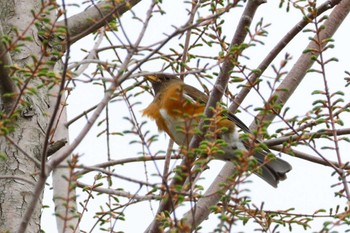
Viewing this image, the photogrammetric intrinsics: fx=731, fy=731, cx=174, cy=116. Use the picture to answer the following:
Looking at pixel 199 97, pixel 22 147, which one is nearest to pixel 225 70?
Result: pixel 22 147

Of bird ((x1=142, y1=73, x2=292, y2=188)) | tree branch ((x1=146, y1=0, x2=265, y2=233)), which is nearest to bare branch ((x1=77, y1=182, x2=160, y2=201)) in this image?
tree branch ((x1=146, y1=0, x2=265, y2=233))

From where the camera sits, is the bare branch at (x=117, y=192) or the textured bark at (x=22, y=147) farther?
the textured bark at (x=22, y=147)

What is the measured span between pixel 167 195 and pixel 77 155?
0.41m

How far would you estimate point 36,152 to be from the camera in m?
3.84

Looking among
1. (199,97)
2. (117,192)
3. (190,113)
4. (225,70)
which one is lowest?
(117,192)

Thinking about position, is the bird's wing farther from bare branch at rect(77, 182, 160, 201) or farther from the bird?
bare branch at rect(77, 182, 160, 201)

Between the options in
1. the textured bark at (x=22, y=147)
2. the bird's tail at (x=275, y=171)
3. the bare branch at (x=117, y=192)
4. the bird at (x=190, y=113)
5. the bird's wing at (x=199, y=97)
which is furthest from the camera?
the bird's wing at (x=199, y=97)

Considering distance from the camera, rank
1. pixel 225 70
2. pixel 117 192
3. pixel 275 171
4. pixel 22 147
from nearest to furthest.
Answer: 1. pixel 225 70
2. pixel 117 192
3. pixel 22 147
4. pixel 275 171

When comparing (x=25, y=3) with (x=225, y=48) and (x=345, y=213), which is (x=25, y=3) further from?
(x=345, y=213)

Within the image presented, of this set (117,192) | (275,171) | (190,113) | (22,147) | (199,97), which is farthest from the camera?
(199,97)

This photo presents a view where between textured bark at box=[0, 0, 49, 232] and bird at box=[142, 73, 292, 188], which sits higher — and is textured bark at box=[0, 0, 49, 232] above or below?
below

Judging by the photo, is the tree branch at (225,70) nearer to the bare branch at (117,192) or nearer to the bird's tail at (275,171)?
the bare branch at (117,192)

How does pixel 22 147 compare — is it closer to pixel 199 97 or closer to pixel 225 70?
pixel 225 70

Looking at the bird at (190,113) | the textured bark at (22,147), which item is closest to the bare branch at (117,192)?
the textured bark at (22,147)
